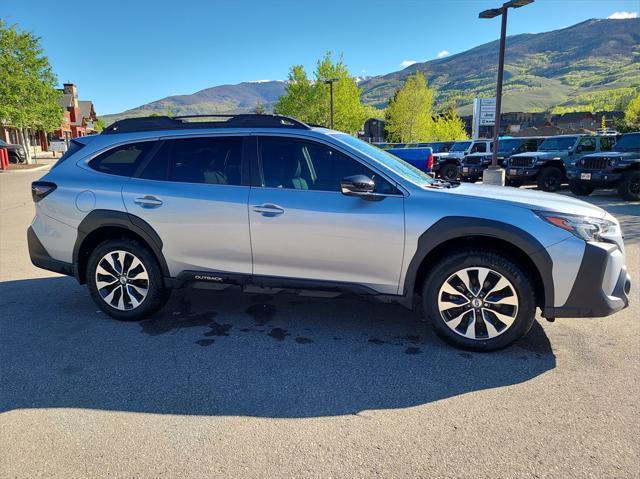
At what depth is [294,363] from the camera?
3.44 metres

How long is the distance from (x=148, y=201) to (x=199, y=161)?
1.86 feet

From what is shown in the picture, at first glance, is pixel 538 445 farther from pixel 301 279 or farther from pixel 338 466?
pixel 301 279

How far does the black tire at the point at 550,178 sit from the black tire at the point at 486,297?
13.3 m

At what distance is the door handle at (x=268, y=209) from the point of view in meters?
3.74

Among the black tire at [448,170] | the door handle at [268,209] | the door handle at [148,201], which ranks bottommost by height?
the black tire at [448,170]

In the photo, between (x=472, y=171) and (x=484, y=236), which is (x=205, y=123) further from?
(x=472, y=171)

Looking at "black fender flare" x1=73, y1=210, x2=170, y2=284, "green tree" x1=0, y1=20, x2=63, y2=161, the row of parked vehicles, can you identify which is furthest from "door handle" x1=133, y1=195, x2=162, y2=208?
"green tree" x1=0, y1=20, x2=63, y2=161

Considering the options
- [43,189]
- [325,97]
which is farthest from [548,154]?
[325,97]

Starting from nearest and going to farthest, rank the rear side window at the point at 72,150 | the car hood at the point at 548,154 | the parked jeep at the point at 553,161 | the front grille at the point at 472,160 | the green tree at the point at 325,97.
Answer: the rear side window at the point at 72,150 < the parked jeep at the point at 553,161 < the car hood at the point at 548,154 < the front grille at the point at 472,160 < the green tree at the point at 325,97

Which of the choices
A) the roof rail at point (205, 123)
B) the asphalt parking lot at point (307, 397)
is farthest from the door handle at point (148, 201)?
the asphalt parking lot at point (307, 397)

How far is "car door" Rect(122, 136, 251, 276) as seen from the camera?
3889mm

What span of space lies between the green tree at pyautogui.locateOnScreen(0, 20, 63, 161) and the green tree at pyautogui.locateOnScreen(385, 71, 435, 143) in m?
31.8

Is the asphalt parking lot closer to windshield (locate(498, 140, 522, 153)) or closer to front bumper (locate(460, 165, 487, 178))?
front bumper (locate(460, 165, 487, 178))

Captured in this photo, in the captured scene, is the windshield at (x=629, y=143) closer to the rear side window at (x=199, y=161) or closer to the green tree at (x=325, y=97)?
the rear side window at (x=199, y=161)
